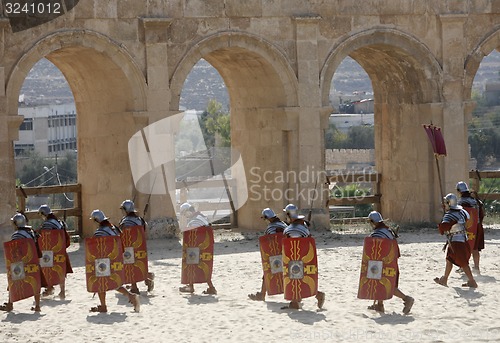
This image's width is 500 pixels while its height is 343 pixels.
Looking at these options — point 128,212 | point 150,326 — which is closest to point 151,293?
point 128,212

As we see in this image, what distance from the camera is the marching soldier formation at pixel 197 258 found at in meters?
16.6

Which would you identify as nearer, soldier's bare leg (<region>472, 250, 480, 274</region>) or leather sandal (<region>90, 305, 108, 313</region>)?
leather sandal (<region>90, 305, 108, 313</region>)

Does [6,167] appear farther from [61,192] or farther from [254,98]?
[254,98]

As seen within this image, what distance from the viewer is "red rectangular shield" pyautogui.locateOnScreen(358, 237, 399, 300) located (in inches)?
650

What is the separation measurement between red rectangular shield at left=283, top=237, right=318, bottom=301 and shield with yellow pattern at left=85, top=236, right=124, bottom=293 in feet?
7.23

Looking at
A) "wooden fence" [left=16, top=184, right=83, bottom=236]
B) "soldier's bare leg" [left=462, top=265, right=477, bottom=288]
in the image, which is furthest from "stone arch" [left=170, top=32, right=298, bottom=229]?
"soldier's bare leg" [left=462, top=265, right=477, bottom=288]

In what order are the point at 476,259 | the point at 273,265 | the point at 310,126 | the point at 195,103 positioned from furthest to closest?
the point at 195,103 → the point at 310,126 → the point at 476,259 → the point at 273,265

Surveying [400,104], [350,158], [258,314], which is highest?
[400,104]

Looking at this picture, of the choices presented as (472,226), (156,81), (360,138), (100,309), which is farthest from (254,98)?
(360,138)

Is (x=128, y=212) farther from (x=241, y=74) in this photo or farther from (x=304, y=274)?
(x=241, y=74)

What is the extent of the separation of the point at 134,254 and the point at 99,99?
22.4 ft

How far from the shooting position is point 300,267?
54.9 ft

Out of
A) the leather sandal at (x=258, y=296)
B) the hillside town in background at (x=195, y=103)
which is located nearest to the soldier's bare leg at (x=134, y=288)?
the leather sandal at (x=258, y=296)

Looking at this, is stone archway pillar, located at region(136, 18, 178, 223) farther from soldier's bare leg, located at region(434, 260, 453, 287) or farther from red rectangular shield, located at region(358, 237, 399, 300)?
red rectangular shield, located at region(358, 237, 399, 300)
